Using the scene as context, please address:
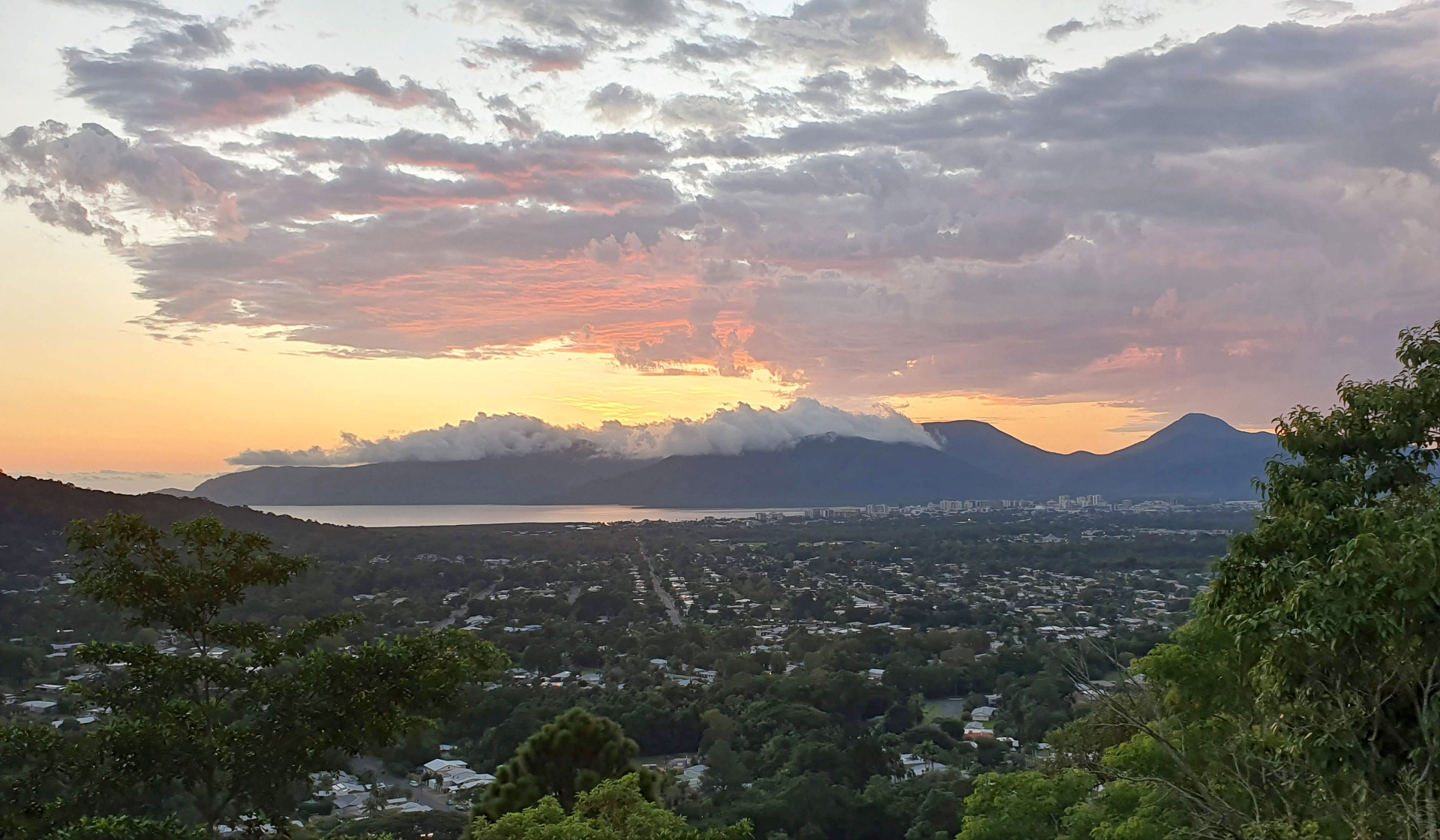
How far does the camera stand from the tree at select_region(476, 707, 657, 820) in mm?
15914

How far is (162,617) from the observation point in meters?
8.93

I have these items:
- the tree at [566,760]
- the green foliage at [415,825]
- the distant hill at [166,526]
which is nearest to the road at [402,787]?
the green foliage at [415,825]

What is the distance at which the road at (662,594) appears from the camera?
56925mm

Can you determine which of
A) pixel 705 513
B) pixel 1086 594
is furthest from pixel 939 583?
pixel 705 513

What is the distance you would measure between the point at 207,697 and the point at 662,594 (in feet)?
202

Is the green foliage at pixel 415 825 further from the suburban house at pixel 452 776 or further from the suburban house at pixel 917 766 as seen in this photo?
the suburban house at pixel 917 766

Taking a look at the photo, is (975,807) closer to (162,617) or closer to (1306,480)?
(1306,480)

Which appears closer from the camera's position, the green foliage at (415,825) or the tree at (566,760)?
the tree at (566,760)

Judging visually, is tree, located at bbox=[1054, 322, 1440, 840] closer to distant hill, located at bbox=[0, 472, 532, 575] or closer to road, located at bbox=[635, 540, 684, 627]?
distant hill, located at bbox=[0, 472, 532, 575]

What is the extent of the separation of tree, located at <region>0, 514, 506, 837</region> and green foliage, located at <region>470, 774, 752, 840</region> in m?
1.23

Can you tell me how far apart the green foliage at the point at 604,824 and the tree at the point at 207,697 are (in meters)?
1.23

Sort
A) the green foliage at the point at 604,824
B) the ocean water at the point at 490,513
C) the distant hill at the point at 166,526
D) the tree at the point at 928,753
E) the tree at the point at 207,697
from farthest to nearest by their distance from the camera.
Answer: the ocean water at the point at 490,513 → the distant hill at the point at 166,526 → the tree at the point at 928,753 → the green foliage at the point at 604,824 → the tree at the point at 207,697

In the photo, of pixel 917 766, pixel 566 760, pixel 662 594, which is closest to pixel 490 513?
pixel 662 594

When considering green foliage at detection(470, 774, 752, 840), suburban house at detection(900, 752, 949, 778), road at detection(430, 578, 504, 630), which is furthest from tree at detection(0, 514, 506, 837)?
road at detection(430, 578, 504, 630)
